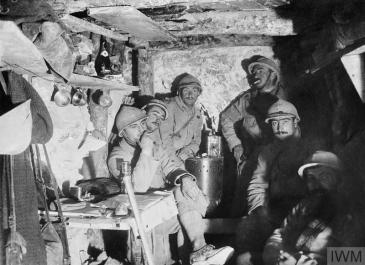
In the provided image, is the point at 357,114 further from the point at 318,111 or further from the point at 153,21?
the point at 153,21

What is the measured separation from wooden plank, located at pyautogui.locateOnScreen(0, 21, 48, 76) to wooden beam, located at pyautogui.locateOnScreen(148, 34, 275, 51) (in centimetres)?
406

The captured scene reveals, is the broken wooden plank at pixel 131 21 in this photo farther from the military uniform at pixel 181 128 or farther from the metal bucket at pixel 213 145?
the metal bucket at pixel 213 145

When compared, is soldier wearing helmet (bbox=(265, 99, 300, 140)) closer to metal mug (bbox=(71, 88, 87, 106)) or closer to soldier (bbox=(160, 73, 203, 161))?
soldier (bbox=(160, 73, 203, 161))

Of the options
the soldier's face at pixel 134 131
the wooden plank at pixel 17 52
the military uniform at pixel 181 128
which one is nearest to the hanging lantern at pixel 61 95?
the soldier's face at pixel 134 131

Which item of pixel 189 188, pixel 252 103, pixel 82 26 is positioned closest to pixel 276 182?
pixel 189 188

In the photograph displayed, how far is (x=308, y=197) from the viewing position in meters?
5.00

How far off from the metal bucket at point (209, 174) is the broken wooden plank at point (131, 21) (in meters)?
2.40

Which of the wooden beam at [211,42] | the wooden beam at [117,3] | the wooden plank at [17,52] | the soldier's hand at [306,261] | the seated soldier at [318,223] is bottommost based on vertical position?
the soldier's hand at [306,261]

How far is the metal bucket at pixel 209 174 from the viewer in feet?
23.1

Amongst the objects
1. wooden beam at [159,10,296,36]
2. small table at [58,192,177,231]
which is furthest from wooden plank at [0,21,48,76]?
wooden beam at [159,10,296,36]

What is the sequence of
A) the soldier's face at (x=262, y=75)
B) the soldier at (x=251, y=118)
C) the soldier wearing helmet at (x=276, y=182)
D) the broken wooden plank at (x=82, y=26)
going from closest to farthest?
the broken wooden plank at (x=82, y=26) → the soldier wearing helmet at (x=276, y=182) → the soldier at (x=251, y=118) → the soldier's face at (x=262, y=75)

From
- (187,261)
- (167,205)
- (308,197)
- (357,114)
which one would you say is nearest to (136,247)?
(167,205)

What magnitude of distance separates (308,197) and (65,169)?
374cm

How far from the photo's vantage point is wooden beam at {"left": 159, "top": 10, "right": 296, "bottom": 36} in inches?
244
